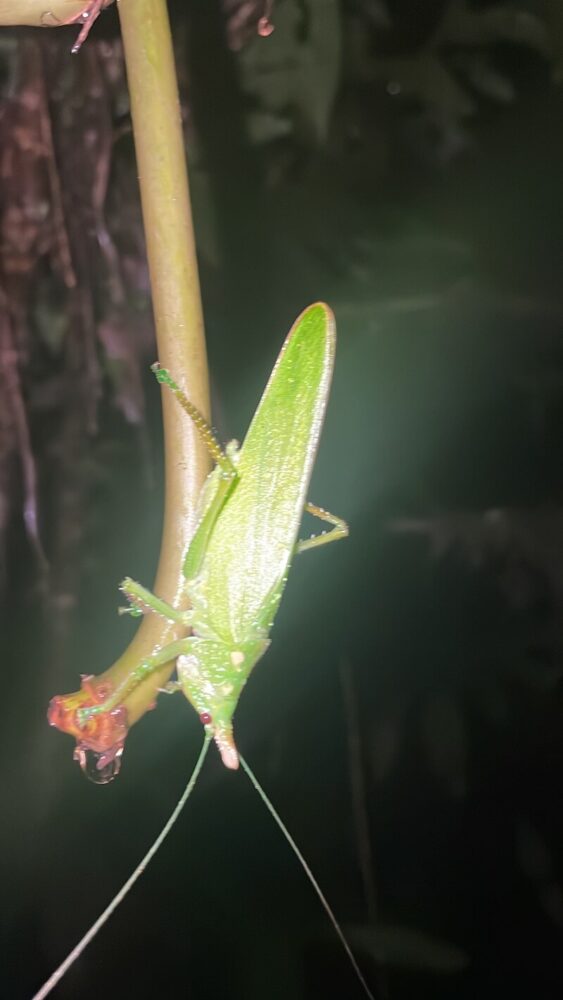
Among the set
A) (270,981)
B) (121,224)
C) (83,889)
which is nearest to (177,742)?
(83,889)

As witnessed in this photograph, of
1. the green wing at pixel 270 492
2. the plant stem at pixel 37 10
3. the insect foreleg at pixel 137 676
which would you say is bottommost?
the insect foreleg at pixel 137 676

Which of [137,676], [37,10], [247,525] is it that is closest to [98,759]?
[137,676]

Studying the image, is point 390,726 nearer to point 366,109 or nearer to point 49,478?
point 49,478

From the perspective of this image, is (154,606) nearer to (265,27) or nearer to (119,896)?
(119,896)

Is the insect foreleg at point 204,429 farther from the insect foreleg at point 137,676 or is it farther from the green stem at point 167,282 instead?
the insect foreleg at point 137,676

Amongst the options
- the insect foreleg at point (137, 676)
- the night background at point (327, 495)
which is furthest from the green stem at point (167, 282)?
the night background at point (327, 495)

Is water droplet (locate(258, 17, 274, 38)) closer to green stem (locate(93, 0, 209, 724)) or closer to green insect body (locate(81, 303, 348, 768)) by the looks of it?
green stem (locate(93, 0, 209, 724))
